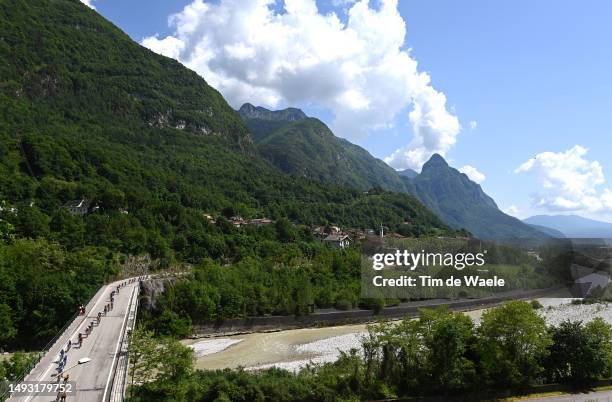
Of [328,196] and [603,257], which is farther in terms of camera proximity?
[328,196]

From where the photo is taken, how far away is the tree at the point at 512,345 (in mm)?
25688

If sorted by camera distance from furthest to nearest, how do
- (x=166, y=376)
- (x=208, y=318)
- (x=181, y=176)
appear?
(x=181, y=176) < (x=208, y=318) < (x=166, y=376)

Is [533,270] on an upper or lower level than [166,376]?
upper

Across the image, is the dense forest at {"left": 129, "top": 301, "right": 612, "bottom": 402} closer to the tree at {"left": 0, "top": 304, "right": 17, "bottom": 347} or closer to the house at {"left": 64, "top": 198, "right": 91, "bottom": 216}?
the tree at {"left": 0, "top": 304, "right": 17, "bottom": 347}

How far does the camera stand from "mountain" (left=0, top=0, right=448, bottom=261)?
6134cm

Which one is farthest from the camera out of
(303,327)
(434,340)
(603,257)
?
(603,257)

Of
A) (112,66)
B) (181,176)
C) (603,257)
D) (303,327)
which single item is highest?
(112,66)

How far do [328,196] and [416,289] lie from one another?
8474 cm

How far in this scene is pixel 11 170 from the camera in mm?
64375

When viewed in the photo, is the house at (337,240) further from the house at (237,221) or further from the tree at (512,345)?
the tree at (512,345)

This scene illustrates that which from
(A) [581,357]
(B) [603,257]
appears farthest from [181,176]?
(A) [581,357]

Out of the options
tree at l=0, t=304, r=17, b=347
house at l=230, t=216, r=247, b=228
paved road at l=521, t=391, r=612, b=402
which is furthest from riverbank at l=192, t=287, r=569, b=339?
house at l=230, t=216, r=247, b=228

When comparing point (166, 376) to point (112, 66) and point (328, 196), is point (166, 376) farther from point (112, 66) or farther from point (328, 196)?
point (112, 66)

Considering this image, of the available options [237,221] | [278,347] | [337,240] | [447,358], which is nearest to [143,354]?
[447,358]
